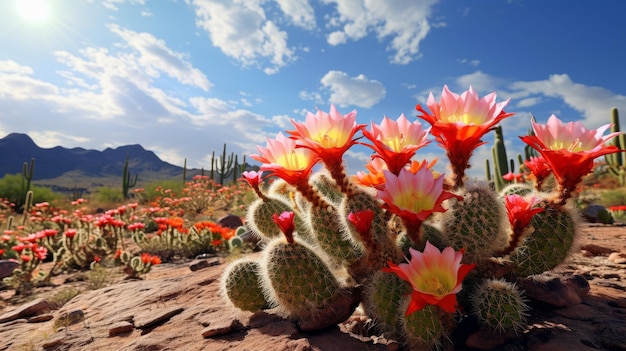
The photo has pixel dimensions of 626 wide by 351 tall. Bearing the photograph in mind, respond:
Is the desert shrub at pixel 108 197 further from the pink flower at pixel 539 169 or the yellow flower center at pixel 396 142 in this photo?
the pink flower at pixel 539 169

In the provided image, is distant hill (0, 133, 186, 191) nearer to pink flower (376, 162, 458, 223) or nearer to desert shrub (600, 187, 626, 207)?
desert shrub (600, 187, 626, 207)

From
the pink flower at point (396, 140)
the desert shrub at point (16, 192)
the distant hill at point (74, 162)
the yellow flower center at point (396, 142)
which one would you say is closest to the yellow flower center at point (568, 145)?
the pink flower at point (396, 140)

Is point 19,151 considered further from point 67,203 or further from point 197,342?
point 197,342

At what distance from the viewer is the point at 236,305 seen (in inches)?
95.7

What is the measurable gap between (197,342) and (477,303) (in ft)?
5.02

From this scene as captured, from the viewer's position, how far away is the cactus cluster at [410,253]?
182 cm

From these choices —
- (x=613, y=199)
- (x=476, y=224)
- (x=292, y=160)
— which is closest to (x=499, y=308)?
(x=476, y=224)

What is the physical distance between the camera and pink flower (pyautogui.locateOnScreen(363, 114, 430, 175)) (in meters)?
2.02

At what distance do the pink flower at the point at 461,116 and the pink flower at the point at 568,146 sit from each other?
0.21m

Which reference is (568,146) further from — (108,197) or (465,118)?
(108,197)

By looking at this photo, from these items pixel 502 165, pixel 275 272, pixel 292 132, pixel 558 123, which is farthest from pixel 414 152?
pixel 502 165

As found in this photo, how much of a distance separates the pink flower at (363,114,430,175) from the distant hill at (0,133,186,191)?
140 meters

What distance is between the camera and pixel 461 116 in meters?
2.06

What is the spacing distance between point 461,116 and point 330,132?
68 centimetres
